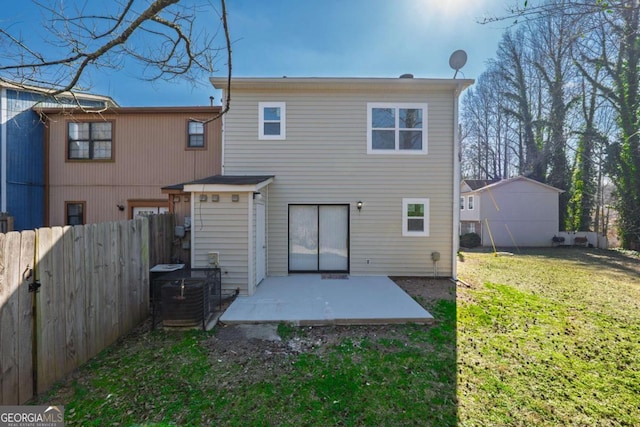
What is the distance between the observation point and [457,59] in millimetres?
7285

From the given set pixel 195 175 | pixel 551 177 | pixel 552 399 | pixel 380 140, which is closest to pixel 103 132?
pixel 195 175

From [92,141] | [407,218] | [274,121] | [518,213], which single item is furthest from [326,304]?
[518,213]

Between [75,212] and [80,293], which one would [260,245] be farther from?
[75,212]

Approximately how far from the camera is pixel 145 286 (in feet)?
16.1

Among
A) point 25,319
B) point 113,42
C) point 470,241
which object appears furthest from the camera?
point 470,241

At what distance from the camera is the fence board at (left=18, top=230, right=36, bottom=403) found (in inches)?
101

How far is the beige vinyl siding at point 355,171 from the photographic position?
289 inches

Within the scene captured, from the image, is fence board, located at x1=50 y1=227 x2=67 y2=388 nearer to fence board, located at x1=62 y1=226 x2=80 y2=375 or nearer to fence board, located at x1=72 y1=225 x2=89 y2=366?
fence board, located at x1=62 y1=226 x2=80 y2=375

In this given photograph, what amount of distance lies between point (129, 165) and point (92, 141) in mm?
1551

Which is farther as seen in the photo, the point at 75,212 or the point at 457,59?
the point at 75,212

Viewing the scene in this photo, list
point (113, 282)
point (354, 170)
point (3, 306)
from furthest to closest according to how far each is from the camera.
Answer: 1. point (354, 170)
2. point (113, 282)
3. point (3, 306)

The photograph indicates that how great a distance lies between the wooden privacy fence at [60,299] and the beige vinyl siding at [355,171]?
A: 3.64 m

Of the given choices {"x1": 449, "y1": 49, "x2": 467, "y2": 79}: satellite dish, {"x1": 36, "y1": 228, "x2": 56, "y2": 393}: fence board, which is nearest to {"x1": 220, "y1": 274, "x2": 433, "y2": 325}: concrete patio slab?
{"x1": 36, "y1": 228, "x2": 56, "y2": 393}: fence board

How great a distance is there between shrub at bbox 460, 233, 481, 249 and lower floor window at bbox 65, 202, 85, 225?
59.6ft
